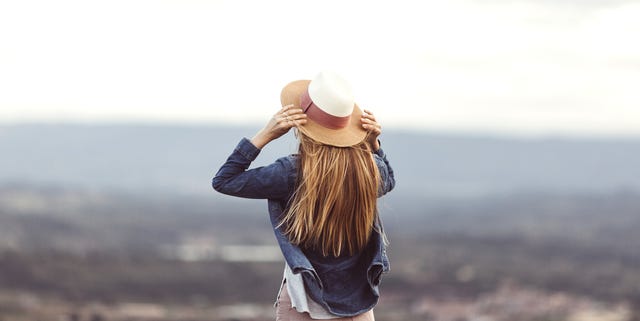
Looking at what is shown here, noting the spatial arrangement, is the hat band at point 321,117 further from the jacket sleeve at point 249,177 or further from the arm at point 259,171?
the jacket sleeve at point 249,177

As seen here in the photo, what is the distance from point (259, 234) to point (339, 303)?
8052 cm

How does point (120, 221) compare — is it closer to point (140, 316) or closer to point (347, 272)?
point (140, 316)

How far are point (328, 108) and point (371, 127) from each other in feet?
0.69

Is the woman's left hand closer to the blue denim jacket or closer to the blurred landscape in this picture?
the blue denim jacket

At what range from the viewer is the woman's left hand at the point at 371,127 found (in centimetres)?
506

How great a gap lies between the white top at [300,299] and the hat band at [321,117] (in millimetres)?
624

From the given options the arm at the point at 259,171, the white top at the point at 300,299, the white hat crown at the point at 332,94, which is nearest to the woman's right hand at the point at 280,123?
the arm at the point at 259,171

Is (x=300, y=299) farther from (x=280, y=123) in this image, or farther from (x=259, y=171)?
(x=280, y=123)

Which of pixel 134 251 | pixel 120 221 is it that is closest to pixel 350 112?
pixel 134 251

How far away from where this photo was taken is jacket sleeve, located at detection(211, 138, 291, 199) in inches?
193

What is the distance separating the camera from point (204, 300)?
39344 mm

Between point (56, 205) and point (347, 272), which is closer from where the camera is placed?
point (347, 272)

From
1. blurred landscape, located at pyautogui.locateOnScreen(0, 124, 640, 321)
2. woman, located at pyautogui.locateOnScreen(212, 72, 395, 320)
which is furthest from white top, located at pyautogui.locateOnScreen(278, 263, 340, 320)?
blurred landscape, located at pyautogui.locateOnScreen(0, 124, 640, 321)

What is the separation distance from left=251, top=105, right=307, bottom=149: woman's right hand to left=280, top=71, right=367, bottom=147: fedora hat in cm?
4
